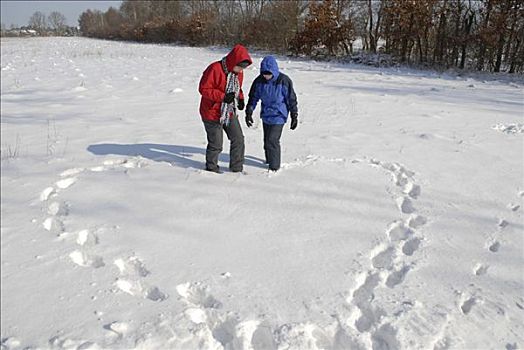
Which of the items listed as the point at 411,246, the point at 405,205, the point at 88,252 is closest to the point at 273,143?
the point at 405,205

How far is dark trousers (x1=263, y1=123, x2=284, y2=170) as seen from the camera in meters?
5.00

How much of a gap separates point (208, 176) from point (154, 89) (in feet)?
20.6

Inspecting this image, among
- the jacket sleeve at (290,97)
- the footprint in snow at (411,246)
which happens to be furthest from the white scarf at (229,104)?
the footprint in snow at (411,246)

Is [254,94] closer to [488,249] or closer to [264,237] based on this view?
[264,237]

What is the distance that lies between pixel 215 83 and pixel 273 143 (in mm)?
1022

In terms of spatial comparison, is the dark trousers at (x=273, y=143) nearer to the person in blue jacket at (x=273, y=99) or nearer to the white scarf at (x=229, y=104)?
the person in blue jacket at (x=273, y=99)

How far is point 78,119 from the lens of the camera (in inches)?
293

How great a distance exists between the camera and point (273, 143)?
5.07 metres

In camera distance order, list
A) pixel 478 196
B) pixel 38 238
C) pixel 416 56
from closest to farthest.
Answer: pixel 38 238
pixel 478 196
pixel 416 56

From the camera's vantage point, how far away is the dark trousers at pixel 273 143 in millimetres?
5004

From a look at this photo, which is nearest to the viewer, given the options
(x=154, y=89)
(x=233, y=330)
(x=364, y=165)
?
(x=233, y=330)

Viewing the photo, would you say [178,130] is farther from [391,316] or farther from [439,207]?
[391,316]

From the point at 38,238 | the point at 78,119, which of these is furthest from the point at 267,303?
the point at 78,119

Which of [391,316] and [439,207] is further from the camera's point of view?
[439,207]
